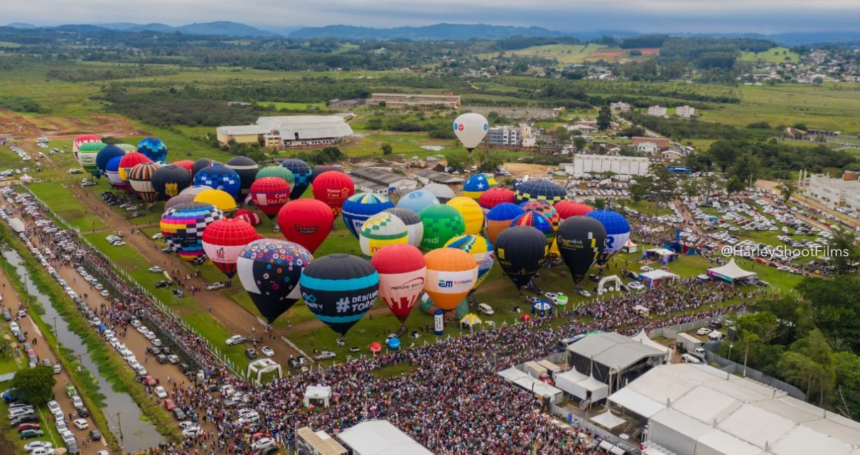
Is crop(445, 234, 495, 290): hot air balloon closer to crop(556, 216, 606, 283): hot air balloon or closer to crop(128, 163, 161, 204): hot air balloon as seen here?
crop(556, 216, 606, 283): hot air balloon

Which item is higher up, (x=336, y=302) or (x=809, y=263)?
(x=336, y=302)

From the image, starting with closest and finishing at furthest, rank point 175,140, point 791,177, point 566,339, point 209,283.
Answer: point 566,339, point 209,283, point 791,177, point 175,140

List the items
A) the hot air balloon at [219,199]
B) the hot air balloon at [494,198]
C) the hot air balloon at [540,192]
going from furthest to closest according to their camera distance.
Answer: the hot air balloon at [494,198] → the hot air balloon at [540,192] → the hot air balloon at [219,199]

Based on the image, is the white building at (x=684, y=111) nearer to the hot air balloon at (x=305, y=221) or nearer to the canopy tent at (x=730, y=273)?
the canopy tent at (x=730, y=273)

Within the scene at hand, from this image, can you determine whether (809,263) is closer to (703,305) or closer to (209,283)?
(703,305)

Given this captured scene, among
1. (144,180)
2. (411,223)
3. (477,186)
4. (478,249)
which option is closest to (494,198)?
(477,186)

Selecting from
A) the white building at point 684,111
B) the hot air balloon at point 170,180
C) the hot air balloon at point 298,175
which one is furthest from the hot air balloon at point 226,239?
the white building at point 684,111

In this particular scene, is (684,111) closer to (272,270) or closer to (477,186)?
(477,186)

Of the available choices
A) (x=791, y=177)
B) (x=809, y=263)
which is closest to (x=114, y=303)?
(x=809, y=263)
